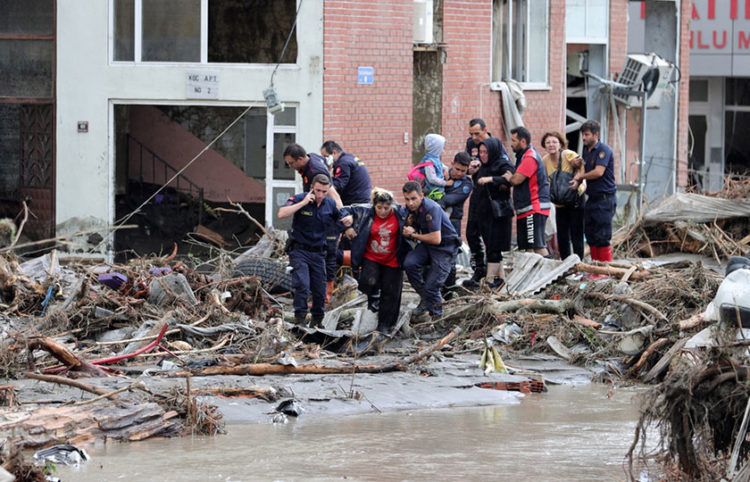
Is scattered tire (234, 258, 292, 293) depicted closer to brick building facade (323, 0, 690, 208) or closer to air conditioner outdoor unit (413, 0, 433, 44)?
brick building facade (323, 0, 690, 208)

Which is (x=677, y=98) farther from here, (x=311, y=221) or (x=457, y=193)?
(x=311, y=221)

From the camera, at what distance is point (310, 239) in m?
11.1

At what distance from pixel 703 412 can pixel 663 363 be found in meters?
4.00

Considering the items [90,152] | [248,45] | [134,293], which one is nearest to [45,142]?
[90,152]

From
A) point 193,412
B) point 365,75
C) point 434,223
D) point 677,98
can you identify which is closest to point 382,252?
point 434,223

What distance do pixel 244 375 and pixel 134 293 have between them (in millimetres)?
2715

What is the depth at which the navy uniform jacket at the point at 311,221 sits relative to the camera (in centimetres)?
1108

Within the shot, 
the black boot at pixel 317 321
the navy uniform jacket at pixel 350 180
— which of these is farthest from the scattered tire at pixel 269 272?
the black boot at pixel 317 321

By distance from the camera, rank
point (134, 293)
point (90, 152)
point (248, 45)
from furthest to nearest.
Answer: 1. point (248, 45)
2. point (90, 152)
3. point (134, 293)

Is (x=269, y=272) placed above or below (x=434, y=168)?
below

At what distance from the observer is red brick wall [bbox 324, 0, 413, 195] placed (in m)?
16.7

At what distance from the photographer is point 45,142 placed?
1678 centimetres

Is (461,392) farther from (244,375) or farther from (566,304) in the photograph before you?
(566,304)

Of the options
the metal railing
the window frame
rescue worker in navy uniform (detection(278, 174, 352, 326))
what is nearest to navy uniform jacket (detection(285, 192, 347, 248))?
rescue worker in navy uniform (detection(278, 174, 352, 326))
